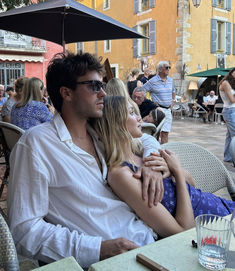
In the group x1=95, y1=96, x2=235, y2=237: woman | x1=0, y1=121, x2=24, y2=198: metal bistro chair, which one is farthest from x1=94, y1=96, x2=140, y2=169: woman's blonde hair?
x1=0, y1=121, x2=24, y2=198: metal bistro chair

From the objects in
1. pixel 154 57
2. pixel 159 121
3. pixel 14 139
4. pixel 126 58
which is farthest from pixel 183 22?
pixel 14 139

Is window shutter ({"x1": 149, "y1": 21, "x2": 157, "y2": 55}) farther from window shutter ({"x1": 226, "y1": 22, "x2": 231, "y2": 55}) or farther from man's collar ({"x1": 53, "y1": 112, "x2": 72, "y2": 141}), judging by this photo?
man's collar ({"x1": 53, "y1": 112, "x2": 72, "y2": 141})

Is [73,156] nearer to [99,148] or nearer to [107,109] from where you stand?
[99,148]

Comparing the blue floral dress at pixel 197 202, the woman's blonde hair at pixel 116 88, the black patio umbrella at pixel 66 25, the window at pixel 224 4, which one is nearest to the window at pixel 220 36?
the window at pixel 224 4

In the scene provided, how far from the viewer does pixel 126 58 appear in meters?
19.6

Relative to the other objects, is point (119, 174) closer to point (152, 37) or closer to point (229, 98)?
point (229, 98)

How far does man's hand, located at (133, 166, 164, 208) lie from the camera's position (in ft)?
4.22

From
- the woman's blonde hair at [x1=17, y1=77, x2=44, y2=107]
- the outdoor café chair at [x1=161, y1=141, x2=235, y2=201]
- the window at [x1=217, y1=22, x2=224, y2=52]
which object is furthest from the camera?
the window at [x1=217, y1=22, x2=224, y2=52]

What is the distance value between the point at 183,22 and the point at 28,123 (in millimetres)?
14311

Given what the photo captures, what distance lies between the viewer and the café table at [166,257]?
87 cm

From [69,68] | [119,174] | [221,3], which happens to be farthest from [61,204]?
[221,3]

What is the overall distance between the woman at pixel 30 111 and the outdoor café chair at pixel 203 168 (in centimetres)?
185

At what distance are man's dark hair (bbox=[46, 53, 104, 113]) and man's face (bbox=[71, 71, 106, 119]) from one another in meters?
0.02

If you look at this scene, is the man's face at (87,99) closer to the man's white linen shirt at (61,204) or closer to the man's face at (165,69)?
the man's white linen shirt at (61,204)
